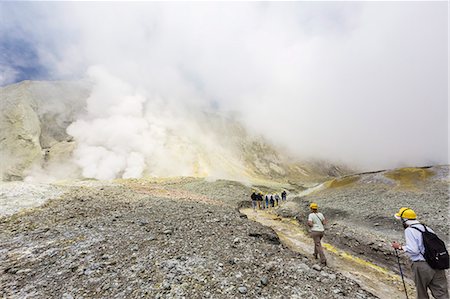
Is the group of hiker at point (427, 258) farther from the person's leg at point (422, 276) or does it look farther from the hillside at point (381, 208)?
the hillside at point (381, 208)

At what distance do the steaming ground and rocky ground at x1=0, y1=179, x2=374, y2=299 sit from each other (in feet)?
0.11

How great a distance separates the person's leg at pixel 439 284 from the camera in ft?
23.0

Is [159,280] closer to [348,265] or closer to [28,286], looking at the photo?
[28,286]

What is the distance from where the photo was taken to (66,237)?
1198cm

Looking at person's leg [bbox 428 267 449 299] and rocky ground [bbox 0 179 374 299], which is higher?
person's leg [bbox 428 267 449 299]

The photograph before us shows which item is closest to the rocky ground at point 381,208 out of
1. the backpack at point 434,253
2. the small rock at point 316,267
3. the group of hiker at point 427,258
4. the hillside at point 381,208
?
the hillside at point 381,208

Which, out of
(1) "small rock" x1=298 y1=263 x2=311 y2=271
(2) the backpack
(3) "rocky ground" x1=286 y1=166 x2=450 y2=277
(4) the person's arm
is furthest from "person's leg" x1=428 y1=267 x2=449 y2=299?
(3) "rocky ground" x1=286 y1=166 x2=450 y2=277

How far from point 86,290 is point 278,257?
23.4ft

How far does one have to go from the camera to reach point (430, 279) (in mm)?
7129

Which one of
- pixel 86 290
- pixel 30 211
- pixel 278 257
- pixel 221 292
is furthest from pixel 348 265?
pixel 30 211

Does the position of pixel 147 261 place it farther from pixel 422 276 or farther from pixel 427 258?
pixel 427 258

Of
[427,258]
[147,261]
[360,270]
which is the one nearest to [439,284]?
[427,258]

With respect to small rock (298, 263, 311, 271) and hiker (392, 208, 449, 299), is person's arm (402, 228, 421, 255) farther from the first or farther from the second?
small rock (298, 263, 311, 271)

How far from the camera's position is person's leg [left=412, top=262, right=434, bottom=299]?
279 inches
